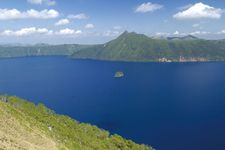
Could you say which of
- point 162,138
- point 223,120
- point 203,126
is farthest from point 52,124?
point 223,120

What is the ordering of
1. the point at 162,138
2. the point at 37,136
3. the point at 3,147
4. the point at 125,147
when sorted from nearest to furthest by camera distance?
the point at 3,147
the point at 37,136
the point at 125,147
the point at 162,138

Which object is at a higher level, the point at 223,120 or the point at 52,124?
the point at 52,124

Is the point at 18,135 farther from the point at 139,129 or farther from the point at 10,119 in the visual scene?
the point at 139,129

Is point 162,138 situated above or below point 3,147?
below

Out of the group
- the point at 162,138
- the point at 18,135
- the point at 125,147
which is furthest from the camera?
the point at 162,138

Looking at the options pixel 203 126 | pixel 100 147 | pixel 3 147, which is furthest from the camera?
pixel 203 126

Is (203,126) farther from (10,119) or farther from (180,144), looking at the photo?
(10,119)

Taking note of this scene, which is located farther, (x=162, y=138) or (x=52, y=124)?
(x=162, y=138)

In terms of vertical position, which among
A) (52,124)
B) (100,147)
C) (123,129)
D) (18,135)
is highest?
(18,135)

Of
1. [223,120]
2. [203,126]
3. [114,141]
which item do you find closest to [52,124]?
[114,141]
